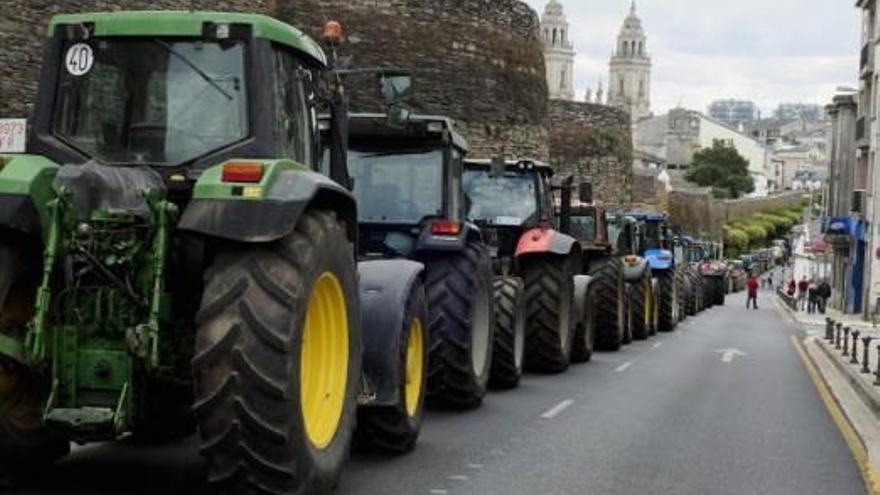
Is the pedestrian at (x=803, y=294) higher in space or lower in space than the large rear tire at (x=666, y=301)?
lower

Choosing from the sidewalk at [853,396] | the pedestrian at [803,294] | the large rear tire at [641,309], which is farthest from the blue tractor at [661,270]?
the pedestrian at [803,294]

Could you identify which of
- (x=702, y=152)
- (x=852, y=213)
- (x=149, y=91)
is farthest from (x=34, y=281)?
(x=702, y=152)

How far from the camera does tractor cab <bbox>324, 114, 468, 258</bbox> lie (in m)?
12.6

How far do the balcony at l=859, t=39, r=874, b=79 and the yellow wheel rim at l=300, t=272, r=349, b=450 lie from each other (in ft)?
Answer: 167

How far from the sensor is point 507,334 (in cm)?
A: 1439

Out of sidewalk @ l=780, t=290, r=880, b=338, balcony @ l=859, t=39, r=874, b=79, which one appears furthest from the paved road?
balcony @ l=859, t=39, r=874, b=79

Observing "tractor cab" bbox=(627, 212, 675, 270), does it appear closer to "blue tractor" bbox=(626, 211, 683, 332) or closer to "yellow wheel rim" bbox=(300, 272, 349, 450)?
"blue tractor" bbox=(626, 211, 683, 332)

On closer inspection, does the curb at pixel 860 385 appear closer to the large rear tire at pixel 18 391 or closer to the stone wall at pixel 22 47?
the large rear tire at pixel 18 391

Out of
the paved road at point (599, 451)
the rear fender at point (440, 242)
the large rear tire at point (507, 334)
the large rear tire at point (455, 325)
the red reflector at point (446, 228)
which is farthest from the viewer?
the large rear tire at point (507, 334)

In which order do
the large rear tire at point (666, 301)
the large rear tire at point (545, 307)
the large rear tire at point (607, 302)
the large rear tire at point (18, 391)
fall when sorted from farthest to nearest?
the large rear tire at point (666, 301) → the large rear tire at point (607, 302) → the large rear tire at point (545, 307) → the large rear tire at point (18, 391)

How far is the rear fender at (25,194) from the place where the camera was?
705cm

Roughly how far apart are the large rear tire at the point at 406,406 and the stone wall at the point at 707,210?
3220 inches

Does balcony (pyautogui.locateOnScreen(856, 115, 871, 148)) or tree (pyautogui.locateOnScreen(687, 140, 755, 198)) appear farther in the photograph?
tree (pyautogui.locateOnScreen(687, 140, 755, 198))

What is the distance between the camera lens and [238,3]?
32.1 metres
